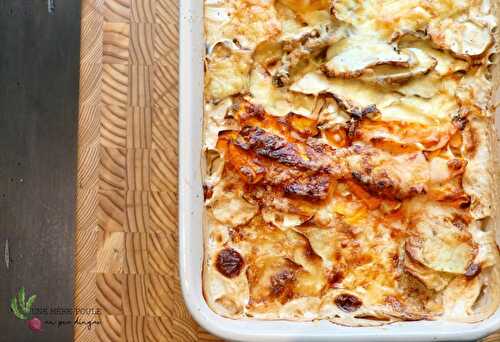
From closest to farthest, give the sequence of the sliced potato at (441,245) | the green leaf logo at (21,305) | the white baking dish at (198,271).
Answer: the white baking dish at (198,271), the sliced potato at (441,245), the green leaf logo at (21,305)

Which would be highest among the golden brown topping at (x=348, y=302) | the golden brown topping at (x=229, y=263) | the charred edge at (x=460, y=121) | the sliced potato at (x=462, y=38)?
the sliced potato at (x=462, y=38)

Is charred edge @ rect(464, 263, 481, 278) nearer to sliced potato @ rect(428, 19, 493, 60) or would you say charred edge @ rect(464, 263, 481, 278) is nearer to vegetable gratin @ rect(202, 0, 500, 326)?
vegetable gratin @ rect(202, 0, 500, 326)

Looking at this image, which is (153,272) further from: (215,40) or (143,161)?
(215,40)

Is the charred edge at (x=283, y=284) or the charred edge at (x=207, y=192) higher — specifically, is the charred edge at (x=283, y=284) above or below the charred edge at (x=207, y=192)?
below

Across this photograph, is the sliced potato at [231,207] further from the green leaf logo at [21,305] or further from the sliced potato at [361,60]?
the green leaf logo at [21,305]

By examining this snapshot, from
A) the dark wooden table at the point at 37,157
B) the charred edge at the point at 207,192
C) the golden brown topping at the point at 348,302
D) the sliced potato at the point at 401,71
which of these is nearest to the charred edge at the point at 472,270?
the golden brown topping at the point at 348,302

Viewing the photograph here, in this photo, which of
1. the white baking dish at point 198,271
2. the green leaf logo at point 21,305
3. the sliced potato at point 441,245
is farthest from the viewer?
the green leaf logo at point 21,305

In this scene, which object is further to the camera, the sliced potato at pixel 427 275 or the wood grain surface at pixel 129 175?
the wood grain surface at pixel 129 175
